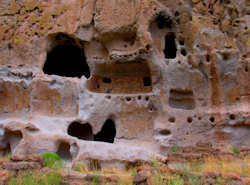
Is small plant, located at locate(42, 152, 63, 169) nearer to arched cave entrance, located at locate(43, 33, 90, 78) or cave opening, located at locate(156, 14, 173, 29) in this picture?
arched cave entrance, located at locate(43, 33, 90, 78)

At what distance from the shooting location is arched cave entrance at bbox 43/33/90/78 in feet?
32.9

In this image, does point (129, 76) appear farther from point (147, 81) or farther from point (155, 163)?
point (155, 163)

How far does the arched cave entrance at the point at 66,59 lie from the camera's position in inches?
395

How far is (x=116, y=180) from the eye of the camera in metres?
4.52

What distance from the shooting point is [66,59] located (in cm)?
1164

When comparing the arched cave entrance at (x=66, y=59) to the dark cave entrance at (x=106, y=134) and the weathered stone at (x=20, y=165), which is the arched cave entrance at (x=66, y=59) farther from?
the weathered stone at (x=20, y=165)

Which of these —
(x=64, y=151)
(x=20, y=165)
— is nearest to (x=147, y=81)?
(x=64, y=151)

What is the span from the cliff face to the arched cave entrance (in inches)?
7.9

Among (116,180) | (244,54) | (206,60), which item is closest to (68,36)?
(206,60)

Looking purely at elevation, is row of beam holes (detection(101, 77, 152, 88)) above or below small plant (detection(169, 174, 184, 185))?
above

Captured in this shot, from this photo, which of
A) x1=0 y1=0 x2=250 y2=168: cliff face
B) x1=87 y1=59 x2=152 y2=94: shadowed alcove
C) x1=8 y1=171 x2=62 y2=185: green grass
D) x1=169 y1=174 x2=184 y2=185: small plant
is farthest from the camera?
x1=87 y1=59 x2=152 y2=94: shadowed alcove

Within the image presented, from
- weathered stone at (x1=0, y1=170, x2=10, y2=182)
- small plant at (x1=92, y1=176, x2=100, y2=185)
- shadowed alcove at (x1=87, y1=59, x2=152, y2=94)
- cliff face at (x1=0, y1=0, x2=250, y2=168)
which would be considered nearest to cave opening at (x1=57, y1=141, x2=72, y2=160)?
cliff face at (x1=0, y1=0, x2=250, y2=168)

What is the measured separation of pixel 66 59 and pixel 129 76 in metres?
3.34

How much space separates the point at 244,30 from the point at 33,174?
7315 millimetres
